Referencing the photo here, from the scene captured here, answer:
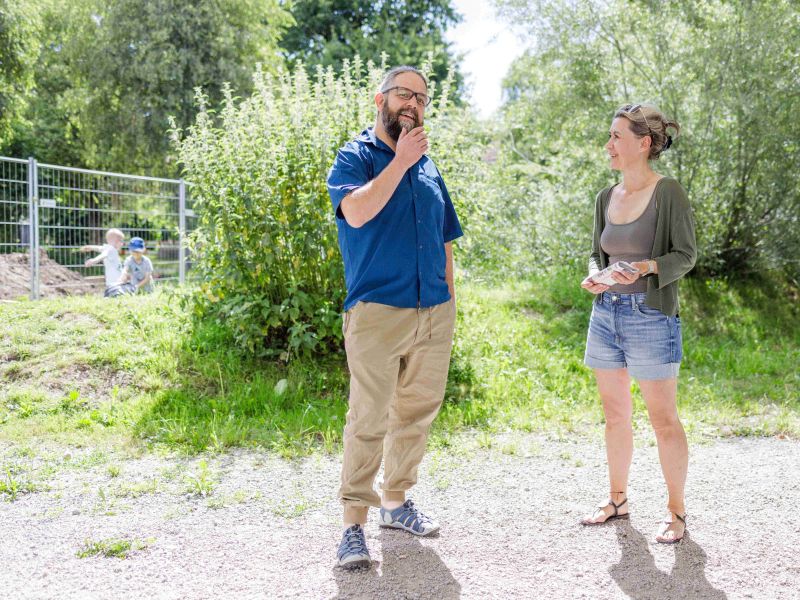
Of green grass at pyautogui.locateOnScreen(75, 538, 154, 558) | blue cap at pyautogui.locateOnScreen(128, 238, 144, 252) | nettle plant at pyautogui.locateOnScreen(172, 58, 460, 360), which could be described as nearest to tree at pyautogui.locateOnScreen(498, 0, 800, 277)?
nettle plant at pyautogui.locateOnScreen(172, 58, 460, 360)

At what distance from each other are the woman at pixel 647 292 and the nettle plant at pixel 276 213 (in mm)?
3001

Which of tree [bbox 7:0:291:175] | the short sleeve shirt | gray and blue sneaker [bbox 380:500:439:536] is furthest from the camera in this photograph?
tree [bbox 7:0:291:175]

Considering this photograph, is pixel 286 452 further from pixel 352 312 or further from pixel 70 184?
pixel 70 184

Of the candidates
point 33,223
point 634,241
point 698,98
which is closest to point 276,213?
point 634,241

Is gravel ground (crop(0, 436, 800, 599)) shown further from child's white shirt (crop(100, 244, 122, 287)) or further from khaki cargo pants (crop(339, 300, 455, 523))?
child's white shirt (crop(100, 244, 122, 287))

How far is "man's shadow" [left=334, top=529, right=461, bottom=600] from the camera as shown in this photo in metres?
2.88

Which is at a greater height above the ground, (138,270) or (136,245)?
(136,245)

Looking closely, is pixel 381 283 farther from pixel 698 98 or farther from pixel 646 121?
pixel 698 98

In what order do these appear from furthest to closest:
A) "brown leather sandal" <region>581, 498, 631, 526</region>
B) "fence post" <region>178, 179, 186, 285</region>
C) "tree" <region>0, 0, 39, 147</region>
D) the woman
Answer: "tree" <region>0, 0, 39, 147</region>, "fence post" <region>178, 179, 186, 285</region>, "brown leather sandal" <region>581, 498, 631, 526</region>, the woman

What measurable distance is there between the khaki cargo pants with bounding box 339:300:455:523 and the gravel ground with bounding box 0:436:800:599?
0.36 meters

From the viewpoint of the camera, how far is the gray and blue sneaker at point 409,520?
11.3 ft

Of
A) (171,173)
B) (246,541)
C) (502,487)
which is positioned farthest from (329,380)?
(171,173)

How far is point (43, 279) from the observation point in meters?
9.38

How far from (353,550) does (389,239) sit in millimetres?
1323
